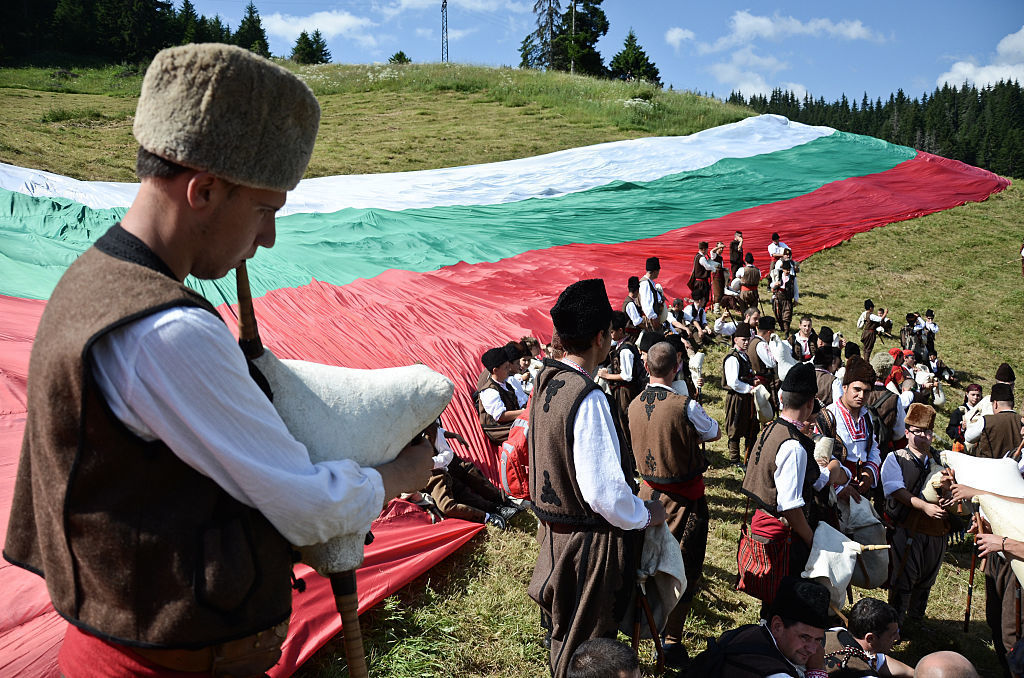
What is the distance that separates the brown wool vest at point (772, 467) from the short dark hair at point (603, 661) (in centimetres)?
171

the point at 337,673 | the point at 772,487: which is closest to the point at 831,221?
the point at 772,487

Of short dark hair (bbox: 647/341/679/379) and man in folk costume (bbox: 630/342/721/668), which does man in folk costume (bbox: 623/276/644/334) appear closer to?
short dark hair (bbox: 647/341/679/379)

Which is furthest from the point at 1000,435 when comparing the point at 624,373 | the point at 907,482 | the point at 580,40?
the point at 580,40

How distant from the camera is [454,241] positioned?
1083 cm

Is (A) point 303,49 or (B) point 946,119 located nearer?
(A) point 303,49

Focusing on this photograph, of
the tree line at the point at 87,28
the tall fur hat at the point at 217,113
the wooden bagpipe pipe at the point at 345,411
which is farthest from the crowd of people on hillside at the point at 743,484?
the tree line at the point at 87,28

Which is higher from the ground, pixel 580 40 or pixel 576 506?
pixel 580 40

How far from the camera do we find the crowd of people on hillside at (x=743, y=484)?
2.89 m

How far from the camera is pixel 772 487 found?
3926mm

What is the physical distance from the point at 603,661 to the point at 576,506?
24.7 inches

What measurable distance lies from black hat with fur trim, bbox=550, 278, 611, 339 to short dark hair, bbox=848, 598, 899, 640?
7.39ft

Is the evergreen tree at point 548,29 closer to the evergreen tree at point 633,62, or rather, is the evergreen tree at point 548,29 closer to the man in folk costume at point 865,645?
the evergreen tree at point 633,62

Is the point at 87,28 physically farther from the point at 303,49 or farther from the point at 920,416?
the point at 920,416

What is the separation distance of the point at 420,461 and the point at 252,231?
55cm
